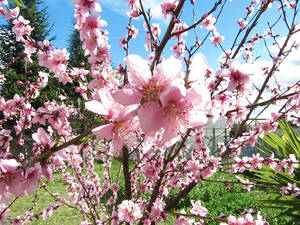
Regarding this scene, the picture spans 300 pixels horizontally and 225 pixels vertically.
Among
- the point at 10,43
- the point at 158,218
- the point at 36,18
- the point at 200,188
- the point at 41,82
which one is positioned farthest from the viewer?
the point at 36,18

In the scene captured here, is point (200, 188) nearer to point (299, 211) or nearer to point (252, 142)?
point (299, 211)

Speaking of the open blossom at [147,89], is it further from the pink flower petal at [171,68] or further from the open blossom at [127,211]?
the open blossom at [127,211]

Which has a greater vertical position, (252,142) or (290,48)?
(290,48)

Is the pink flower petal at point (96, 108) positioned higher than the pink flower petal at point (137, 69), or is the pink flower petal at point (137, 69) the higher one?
the pink flower petal at point (137, 69)

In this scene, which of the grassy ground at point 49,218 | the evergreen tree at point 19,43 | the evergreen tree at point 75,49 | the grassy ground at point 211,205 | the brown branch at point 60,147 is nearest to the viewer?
the brown branch at point 60,147

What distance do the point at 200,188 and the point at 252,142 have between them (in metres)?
4.77

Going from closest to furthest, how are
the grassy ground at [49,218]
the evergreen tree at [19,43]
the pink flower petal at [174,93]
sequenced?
the pink flower petal at [174,93], the grassy ground at [49,218], the evergreen tree at [19,43]

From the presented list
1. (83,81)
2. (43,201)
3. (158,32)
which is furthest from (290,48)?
(43,201)

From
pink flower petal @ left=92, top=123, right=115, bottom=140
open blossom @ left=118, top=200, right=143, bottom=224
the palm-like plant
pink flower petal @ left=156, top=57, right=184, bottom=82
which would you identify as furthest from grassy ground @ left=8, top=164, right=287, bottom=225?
pink flower petal @ left=156, top=57, right=184, bottom=82

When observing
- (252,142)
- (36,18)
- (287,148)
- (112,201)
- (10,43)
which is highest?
(36,18)

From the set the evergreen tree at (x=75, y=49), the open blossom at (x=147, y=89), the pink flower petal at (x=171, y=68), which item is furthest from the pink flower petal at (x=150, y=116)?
the evergreen tree at (x=75, y=49)

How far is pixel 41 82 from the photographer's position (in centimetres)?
320

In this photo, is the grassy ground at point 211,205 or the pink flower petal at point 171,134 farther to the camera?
the grassy ground at point 211,205

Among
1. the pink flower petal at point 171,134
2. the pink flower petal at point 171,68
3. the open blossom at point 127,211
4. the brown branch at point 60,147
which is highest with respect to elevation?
the pink flower petal at point 171,68
